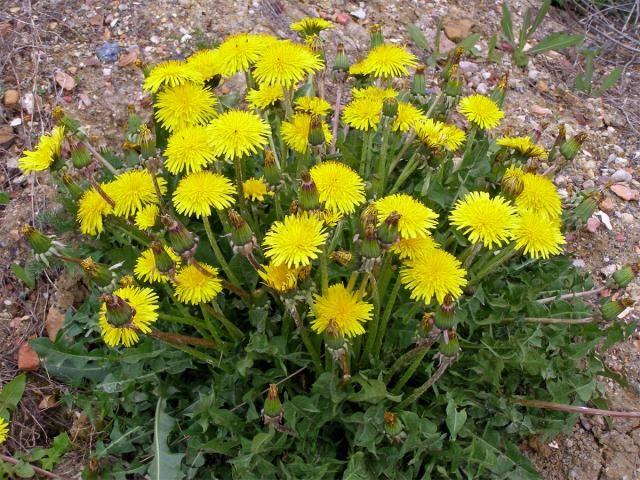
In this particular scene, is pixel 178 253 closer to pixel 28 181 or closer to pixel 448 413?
pixel 448 413

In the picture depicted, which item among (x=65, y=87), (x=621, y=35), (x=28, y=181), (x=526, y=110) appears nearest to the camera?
(x=28, y=181)

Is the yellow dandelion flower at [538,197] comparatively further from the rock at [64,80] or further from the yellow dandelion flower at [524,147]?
the rock at [64,80]

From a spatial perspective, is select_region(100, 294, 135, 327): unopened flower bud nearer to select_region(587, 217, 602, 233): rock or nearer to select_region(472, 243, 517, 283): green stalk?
select_region(472, 243, 517, 283): green stalk

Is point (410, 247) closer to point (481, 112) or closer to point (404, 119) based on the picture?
point (404, 119)

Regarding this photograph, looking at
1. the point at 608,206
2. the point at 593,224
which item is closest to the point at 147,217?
the point at 593,224

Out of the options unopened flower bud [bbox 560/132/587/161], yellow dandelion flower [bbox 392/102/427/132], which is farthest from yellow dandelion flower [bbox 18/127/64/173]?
unopened flower bud [bbox 560/132/587/161]

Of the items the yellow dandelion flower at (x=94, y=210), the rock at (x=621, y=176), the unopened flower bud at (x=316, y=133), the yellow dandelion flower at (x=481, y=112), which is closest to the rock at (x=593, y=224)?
the rock at (x=621, y=176)

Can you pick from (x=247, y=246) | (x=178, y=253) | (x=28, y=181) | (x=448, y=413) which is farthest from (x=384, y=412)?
(x=28, y=181)
